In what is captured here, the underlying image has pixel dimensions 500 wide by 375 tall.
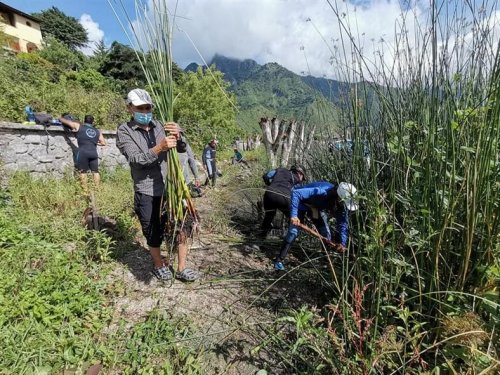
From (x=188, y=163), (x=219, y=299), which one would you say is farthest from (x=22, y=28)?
(x=219, y=299)

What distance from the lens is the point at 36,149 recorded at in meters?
5.57

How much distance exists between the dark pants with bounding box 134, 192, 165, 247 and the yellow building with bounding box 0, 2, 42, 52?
1264 inches

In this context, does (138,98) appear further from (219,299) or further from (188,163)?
(188,163)

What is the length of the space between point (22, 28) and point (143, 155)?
120 feet

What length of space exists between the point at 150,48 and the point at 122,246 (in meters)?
2.16

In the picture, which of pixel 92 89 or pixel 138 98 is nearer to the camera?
pixel 138 98

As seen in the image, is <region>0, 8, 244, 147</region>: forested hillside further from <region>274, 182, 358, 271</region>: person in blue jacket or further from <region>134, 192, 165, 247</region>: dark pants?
<region>274, 182, 358, 271</region>: person in blue jacket

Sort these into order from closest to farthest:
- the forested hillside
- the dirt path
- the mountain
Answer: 1. the dirt path
2. the mountain
3. the forested hillside

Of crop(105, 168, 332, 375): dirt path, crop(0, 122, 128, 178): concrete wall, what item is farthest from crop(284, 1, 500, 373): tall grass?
crop(0, 122, 128, 178): concrete wall

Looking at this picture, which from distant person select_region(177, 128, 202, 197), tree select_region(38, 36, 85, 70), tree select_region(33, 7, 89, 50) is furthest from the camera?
tree select_region(33, 7, 89, 50)

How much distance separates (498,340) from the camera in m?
1.14

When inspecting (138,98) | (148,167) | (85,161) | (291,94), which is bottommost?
(85,161)

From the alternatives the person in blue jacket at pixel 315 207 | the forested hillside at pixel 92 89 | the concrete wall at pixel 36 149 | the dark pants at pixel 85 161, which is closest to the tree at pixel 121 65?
the forested hillside at pixel 92 89

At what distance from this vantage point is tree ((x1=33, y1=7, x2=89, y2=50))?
109 ft
